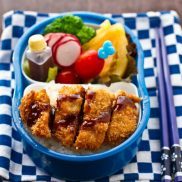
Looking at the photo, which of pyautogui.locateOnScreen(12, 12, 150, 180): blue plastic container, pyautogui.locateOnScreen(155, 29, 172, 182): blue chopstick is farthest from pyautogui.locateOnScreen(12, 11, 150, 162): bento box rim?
pyautogui.locateOnScreen(155, 29, 172, 182): blue chopstick

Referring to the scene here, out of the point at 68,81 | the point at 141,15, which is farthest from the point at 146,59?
the point at 68,81

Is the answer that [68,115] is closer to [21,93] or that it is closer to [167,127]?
[21,93]

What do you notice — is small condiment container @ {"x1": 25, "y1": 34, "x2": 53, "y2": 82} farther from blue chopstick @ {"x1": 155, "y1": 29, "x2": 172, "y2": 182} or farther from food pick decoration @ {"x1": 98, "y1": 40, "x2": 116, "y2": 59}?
blue chopstick @ {"x1": 155, "y1": 29, "x2": 172, "y2": 182}

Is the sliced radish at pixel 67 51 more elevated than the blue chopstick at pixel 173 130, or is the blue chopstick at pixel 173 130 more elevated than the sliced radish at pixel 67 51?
the sliced radish at pixel 67 51

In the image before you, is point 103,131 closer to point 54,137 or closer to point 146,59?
point 54,137

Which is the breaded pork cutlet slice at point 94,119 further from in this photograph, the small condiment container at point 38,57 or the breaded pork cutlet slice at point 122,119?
the small condiment container at point 38,57

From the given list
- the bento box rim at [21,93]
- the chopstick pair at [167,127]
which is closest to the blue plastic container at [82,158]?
the bento box rim at [21,93]
